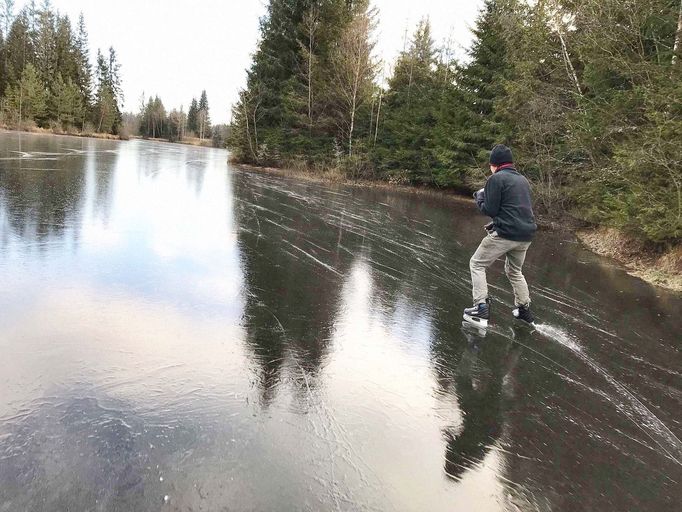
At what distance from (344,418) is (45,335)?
111 inches

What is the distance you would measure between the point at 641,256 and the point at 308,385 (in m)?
10.0

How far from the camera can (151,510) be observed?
2.26 metres

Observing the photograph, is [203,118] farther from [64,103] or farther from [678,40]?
[678,40]

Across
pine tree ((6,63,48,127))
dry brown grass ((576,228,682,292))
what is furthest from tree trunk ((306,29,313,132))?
pine tree ((6,63,48,127))

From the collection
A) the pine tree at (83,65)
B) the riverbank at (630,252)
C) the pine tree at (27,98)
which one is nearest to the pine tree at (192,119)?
the pine tree at (83,65)

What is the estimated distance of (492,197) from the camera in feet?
17.3

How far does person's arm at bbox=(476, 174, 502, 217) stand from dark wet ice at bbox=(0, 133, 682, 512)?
1.43m

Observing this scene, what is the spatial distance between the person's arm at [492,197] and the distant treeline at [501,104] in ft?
19.2

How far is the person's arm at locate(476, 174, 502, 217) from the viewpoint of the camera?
523cm

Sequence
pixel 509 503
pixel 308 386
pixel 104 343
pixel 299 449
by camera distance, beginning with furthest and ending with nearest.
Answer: pixel 104 343 → pixel 308 386 → pixel 299 449 → pixel 509 503

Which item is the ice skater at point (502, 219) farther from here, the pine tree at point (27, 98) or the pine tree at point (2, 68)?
the pine tree at point (2, 68)

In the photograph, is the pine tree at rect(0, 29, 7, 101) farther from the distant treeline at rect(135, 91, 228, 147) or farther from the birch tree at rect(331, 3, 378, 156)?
the birch tree at rect(331, 3, 378, 156)

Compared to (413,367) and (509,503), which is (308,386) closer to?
(413,367)

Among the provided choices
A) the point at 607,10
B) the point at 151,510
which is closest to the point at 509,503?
the point at 151,510
